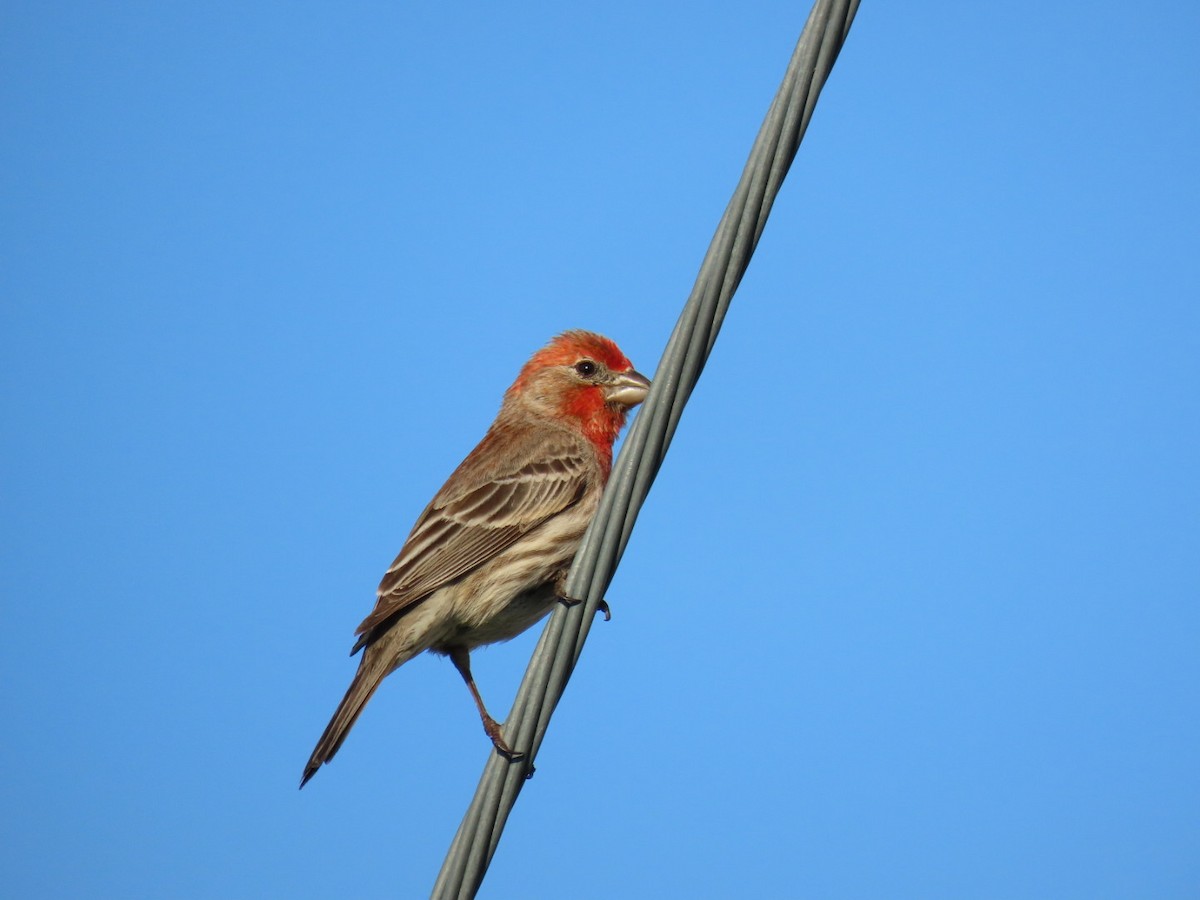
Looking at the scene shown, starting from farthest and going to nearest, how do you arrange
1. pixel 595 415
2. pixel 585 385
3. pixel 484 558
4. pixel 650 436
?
pixel 585 385, pixel 595 415, pixel 484 558, pixel 650 436

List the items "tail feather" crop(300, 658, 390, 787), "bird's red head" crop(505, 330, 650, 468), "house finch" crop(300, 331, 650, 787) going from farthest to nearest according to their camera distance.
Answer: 1. "bird's red head" crop(505, 330, 650, 468)
2. "house finch" crop(300, 331, 650, 787)
3. "tail feather" crop(300, 658, 390, 787)

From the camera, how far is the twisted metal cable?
3094 millimetres

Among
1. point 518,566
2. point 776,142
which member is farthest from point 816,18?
point 518,566

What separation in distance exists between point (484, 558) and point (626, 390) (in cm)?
172

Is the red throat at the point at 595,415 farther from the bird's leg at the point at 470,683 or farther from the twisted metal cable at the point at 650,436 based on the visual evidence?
the twisted metal cable at the point at 650,436

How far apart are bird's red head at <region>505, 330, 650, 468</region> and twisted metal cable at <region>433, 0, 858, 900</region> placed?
3.82m

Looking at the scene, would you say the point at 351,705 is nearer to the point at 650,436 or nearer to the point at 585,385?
the point at 585,385

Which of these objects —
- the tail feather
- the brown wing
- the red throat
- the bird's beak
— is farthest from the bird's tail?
the bird's beak

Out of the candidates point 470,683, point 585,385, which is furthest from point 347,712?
point 585,385

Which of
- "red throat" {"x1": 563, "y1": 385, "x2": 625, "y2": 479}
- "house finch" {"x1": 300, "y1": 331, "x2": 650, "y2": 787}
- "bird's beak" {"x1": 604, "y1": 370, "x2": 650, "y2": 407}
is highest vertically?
"bird's beak" {"x1": 604, "y1": 370, "x2": 650, "y2": 407}

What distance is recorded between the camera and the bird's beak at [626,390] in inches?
289

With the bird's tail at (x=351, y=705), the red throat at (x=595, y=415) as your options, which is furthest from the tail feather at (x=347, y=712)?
the red throat at (x=595, y=415)

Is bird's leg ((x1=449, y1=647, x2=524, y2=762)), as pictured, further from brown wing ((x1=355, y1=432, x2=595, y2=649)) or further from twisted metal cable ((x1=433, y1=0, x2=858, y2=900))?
twisted metal cable ((x1=433, y1=0, x2=858, y2=900))

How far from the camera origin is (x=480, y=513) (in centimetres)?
A: 630
